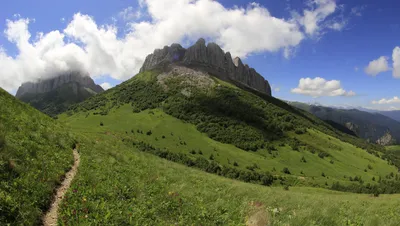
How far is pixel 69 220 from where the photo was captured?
8297mm

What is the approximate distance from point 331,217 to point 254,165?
135166mm

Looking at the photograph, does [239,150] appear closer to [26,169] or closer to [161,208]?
[161,208]

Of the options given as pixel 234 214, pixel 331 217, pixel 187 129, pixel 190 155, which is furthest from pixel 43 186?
pixel 187 129

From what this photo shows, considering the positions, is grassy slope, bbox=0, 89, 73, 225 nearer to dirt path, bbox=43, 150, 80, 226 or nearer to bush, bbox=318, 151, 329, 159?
dirt path, bbox=43, 150, 80, 226

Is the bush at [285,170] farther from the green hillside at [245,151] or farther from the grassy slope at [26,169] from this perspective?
the grassy slope at [26,169]

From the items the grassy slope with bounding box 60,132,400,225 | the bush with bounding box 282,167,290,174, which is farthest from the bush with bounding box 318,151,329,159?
the grassy slope with bounding box 60,132,400,225

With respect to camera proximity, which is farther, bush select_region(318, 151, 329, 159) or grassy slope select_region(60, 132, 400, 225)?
bush select_region(318, 151, 329, 159)

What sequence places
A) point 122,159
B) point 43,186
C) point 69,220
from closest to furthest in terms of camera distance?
point 69,220, point 43,186, point 122,159

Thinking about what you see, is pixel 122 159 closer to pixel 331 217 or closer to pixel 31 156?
pixel 31 156

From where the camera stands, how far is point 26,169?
403 inches

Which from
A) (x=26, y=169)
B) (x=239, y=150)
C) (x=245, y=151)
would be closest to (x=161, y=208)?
(x=26, y=169)

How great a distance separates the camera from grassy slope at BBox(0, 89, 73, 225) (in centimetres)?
782

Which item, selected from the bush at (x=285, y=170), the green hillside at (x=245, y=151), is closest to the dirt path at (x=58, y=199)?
the green hillside at (x=245, y=151)

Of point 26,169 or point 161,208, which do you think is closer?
point 26,169
